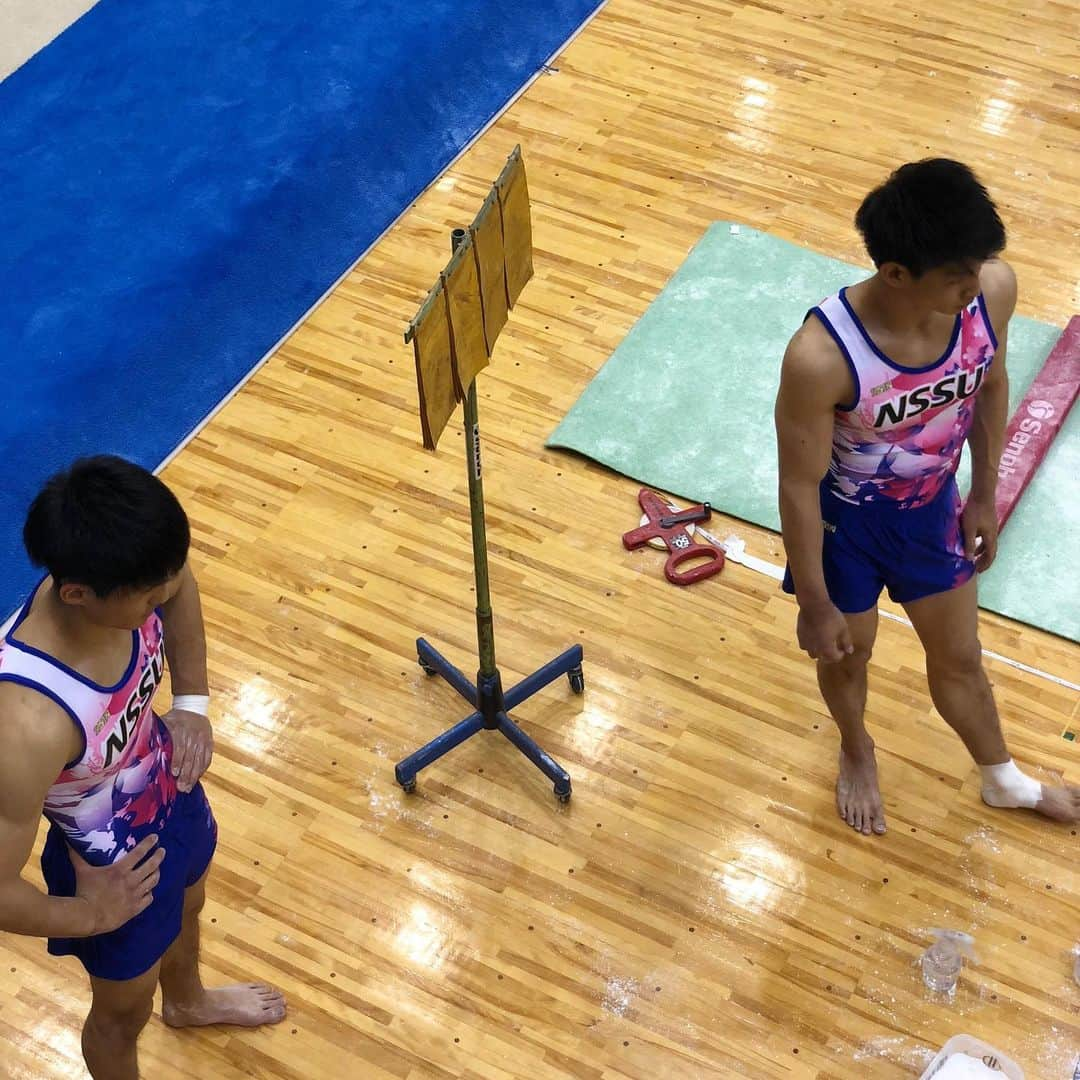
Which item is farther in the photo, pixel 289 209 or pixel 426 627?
pixel 289 209

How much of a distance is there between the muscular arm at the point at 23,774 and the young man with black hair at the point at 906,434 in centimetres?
139

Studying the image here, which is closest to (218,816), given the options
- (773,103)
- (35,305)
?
(35,305)

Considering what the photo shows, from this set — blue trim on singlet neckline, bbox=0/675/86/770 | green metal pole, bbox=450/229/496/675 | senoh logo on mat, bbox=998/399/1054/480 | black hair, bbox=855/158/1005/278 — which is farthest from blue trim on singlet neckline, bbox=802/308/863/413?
senoh logo on mat, bbox=998/399/1054/480

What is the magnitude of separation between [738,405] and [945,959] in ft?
5.99

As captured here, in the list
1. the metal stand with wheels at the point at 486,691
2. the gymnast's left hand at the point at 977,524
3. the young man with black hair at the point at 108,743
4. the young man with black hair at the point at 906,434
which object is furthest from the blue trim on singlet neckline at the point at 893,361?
the young man with black hair at the point at 108,743

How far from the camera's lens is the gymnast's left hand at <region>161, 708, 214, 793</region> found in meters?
2.62

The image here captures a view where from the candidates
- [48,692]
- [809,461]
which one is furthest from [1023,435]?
[48,692]

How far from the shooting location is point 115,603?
219cm

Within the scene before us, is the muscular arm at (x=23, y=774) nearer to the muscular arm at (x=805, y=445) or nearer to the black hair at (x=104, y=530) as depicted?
the black hair at (x=104, y=530)

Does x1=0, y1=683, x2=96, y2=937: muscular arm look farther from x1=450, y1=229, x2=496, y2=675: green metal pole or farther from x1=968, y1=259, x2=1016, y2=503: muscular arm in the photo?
x1=968, y1=259, x2=1016, y2=503: muscular arm

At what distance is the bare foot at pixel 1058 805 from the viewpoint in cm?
347

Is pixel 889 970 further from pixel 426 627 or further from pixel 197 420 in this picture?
pixel 197 420

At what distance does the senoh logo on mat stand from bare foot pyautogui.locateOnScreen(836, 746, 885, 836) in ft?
3.50

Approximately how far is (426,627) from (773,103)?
270cm
